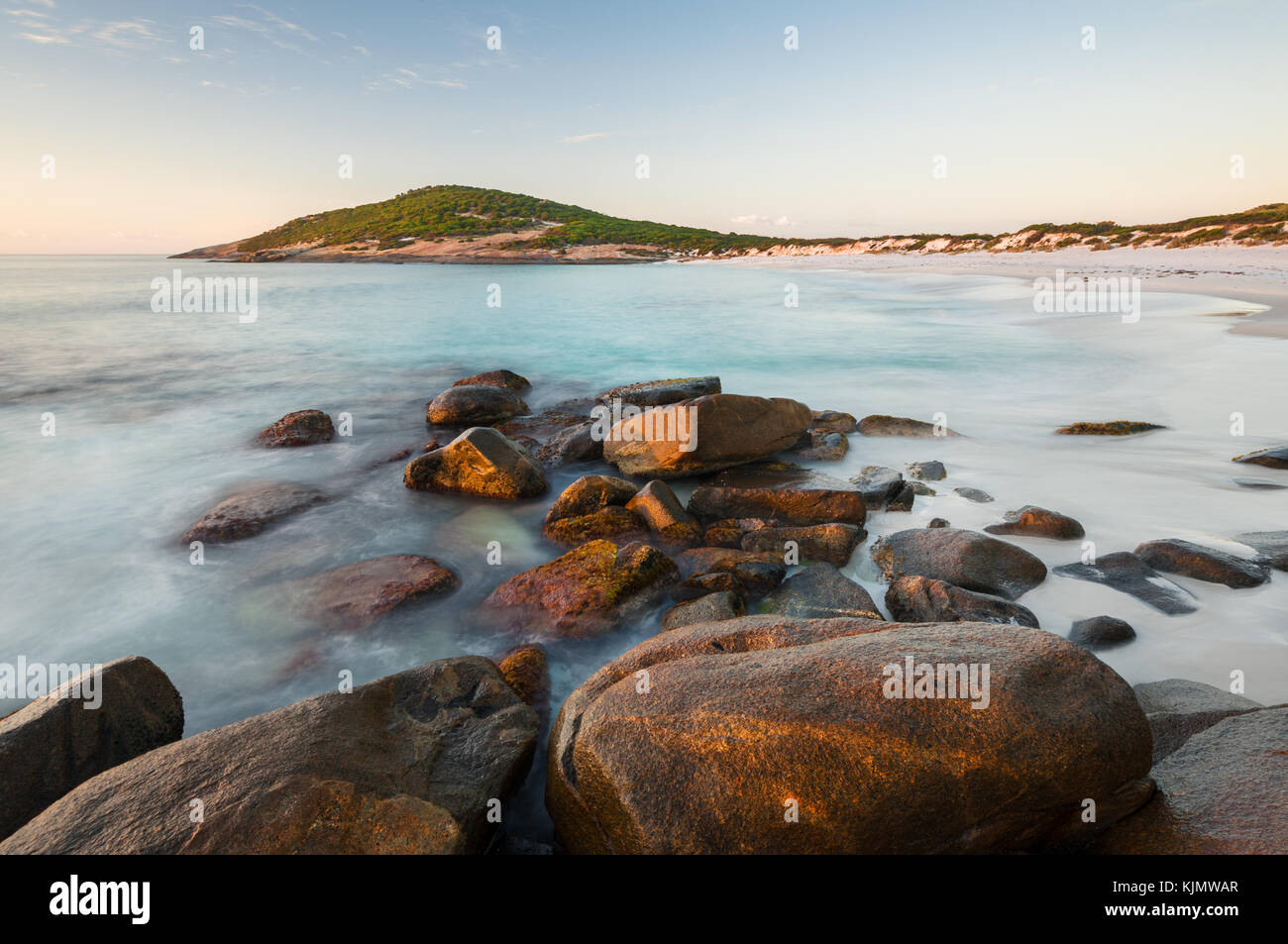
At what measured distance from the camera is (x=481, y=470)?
791cm

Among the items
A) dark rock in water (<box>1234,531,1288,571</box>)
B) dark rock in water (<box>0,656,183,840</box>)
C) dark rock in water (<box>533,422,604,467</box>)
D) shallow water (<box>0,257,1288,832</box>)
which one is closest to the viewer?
dark rock in water (<box>0,656,183,840</box>)

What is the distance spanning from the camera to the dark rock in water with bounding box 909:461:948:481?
26.9 ft

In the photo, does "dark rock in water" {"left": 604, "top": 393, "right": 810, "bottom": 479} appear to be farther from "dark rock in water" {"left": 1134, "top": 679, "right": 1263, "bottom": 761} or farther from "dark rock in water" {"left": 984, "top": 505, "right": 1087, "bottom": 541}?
"dark rock in water" {"left": 1134, "top": 679, "right": 1263, "bottom": 761}

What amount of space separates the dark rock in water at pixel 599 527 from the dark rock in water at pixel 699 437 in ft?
4.95

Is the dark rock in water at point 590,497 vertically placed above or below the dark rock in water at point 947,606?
above

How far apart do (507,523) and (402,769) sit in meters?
4.41

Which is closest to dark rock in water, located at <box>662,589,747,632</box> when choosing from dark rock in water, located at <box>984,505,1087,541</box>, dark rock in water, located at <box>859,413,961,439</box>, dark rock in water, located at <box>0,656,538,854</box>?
dark rock in water, located at <box>0,656,538,854</box>

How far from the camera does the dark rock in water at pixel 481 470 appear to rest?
309 inches

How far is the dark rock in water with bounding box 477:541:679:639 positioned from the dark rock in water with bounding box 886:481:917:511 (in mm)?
3009

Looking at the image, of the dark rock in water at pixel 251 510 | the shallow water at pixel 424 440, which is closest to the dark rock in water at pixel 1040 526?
the shallow water at pixel 424 440

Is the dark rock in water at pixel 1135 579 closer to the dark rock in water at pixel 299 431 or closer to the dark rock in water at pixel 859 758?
the dark rock in water at pixel 859 758

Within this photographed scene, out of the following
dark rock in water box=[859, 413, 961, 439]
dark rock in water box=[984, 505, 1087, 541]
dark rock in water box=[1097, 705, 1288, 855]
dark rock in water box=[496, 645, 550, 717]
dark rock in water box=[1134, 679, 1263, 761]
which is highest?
dark rock in water box=[859, 413, 961, 439]
